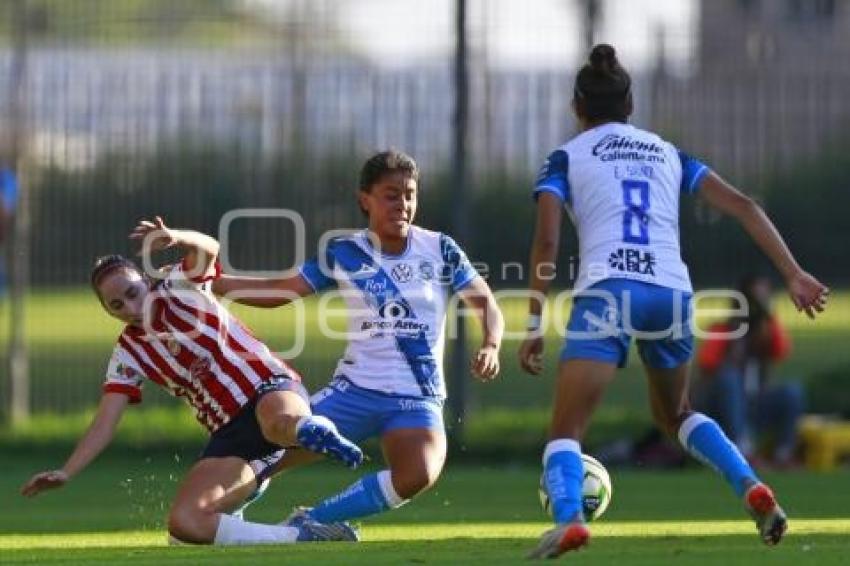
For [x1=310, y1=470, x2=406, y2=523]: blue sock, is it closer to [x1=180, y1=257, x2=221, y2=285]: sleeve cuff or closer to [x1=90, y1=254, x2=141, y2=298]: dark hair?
[x1=180, y1=257, x2=221, y2=285]: sleeve cuff

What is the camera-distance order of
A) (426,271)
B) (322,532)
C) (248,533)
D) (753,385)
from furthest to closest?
(753,385) < (426,271) < (322,532) < (248,533)

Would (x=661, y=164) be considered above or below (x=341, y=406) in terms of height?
above

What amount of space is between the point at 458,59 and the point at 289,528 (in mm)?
7424

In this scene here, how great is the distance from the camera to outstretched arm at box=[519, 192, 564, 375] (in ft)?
29.8

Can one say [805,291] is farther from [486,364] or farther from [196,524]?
[196,524]

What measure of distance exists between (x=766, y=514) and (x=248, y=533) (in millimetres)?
2195

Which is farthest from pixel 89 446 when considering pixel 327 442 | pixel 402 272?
pixel 402 272

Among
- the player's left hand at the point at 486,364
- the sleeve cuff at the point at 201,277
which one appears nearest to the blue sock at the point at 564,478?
the player's left hand at the point at 486,364

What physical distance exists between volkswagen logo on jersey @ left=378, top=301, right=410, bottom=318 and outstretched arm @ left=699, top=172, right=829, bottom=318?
1479 millimetres

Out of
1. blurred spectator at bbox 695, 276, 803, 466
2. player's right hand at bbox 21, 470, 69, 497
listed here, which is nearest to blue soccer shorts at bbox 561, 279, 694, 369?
player's right hand at bbox 21, 470, 69, 497

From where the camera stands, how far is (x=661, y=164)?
9469mm

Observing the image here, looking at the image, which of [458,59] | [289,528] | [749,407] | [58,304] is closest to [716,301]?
[749,407]

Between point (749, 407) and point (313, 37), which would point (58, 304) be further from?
point (749, 407)

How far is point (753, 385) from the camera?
1703 centimetres
